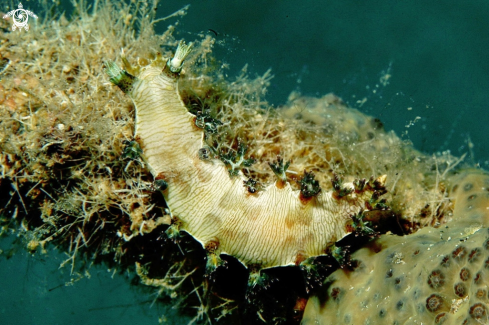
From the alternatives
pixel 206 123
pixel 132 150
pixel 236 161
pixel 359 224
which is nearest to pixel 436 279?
pixel 359 224

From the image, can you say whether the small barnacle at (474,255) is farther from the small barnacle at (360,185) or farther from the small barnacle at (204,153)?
the small barnacle at (204,153)

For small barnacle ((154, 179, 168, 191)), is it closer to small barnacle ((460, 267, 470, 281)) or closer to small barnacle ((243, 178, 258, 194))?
small barnacle ((243, 178, 258, 194))

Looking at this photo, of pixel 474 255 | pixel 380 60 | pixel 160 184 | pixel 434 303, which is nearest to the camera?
pixel 474 255

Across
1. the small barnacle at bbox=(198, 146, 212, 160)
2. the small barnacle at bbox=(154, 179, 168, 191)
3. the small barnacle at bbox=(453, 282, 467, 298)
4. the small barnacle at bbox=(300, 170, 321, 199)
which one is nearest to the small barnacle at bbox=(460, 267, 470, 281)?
the small barnacle at bbox=(453, 282, 467, 298)

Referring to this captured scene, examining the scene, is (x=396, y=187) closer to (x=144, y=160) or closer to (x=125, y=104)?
(x=144, y=160)

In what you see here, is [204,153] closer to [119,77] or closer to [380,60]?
[119,77]

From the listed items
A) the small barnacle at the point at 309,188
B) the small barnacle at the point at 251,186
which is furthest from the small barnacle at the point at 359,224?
the small barnacle at the point at 251,186

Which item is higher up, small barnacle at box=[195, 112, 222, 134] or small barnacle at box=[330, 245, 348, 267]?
small barnacle at box=[195, 112, 222, 134]
